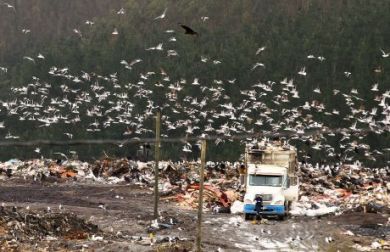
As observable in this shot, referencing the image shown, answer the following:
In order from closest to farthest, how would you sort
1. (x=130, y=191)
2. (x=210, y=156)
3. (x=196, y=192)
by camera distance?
(x=196, y=192)
(x=130, y=191)
(x=210, y=156)

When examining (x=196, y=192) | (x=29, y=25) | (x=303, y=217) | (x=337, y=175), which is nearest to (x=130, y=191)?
(x=196, y=192)

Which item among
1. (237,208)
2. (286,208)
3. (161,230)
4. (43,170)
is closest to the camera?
(161,230)

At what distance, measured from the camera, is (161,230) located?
19516 millimetres

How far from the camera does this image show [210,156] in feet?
254

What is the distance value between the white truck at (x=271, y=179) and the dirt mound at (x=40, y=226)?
6065 millimetres

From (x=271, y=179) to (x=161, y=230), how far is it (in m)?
4.82

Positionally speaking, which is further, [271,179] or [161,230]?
[271,179]

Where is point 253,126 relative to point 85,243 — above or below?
above

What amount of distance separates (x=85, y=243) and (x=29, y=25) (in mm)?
147875

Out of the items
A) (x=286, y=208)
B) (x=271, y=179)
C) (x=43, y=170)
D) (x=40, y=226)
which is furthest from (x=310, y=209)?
(x=43, y=170)

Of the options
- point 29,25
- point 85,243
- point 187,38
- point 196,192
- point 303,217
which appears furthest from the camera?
point 29,25

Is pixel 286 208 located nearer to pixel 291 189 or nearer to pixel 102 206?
pixel 291 189

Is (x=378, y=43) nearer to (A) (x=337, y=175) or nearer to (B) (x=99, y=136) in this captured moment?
(B) (x=99, y=136)

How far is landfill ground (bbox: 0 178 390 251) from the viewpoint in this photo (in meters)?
16.3
